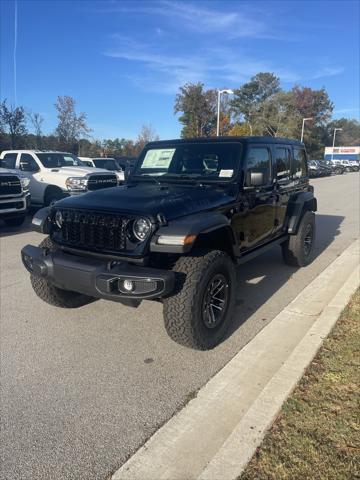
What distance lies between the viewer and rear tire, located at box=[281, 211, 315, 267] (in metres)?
5.70


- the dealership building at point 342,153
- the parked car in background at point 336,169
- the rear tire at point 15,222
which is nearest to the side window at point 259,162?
the rear tire at point 15,222

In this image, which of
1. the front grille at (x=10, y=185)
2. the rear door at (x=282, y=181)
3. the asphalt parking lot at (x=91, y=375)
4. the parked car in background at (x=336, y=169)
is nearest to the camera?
the asphalt parking lot at (x=91, y=375)

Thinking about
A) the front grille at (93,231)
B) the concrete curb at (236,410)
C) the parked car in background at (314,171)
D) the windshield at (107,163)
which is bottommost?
the concrete curb at (236,410)

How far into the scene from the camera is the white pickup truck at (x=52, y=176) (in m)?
10.2

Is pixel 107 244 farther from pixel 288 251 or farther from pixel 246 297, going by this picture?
pixel 288 251

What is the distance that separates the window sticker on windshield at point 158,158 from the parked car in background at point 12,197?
452cm

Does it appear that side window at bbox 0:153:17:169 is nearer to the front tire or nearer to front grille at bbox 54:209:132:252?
front grille at bbox 54:209:132:252

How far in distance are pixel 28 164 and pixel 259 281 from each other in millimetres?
8369

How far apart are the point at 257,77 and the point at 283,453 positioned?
274ft

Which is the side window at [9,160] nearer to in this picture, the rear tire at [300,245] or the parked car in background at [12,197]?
the parked car in background at [12,197]

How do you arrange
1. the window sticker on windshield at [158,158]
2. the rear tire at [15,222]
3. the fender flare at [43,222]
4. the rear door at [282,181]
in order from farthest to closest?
the rear tire at [15,222] → the rear door at [282,181] → the window sticker on windshield at [158,158] → the fender flare at [43,222]

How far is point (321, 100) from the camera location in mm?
73250

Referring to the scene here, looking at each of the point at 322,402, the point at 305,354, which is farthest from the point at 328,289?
the point at 322,402

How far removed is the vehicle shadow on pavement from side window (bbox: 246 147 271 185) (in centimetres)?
140
